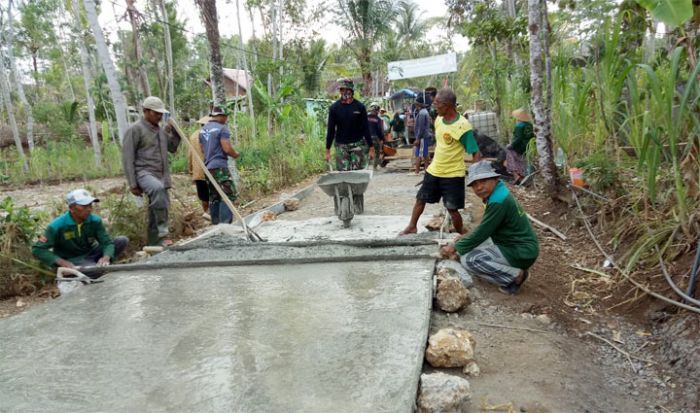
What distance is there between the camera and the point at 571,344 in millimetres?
2863

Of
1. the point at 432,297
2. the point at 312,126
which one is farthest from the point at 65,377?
the point at 312,126

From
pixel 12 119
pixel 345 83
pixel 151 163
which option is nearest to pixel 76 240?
pixel 151 163

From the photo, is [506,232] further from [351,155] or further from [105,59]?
[105,59]

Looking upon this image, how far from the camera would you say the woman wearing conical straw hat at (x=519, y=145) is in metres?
7.64

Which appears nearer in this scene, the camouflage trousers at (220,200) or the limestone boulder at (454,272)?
the limestone boulder at (454,272)

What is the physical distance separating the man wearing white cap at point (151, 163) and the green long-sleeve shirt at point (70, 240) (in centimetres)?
61

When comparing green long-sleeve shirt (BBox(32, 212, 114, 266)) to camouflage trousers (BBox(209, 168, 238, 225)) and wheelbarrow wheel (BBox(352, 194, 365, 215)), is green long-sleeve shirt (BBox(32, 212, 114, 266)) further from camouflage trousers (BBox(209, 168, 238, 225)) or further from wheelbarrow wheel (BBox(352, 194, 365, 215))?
wheelbarrow wheel (BBox(352, 194, 365, 215))

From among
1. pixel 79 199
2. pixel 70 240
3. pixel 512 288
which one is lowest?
pixel 512 288

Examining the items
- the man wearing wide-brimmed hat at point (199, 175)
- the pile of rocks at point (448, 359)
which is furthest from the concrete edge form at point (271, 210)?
the pile of rocks at point (448, 359)

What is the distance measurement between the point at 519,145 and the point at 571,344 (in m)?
5.43

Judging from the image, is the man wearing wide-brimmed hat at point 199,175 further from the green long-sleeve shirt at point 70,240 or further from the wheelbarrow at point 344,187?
the green long-sleeve shirt at point 70,240

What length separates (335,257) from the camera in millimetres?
3715

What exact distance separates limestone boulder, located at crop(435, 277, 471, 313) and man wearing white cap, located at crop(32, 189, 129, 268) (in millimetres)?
2770

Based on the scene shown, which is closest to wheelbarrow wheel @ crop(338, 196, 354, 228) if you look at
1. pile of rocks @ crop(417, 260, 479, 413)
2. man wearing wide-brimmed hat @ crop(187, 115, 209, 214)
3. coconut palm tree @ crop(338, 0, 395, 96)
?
man wearing wide-brimmed hat @ crop(187, 115, 209, 214)
